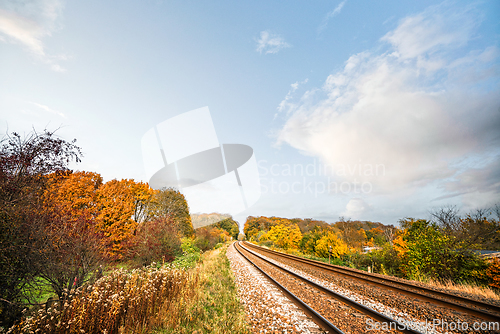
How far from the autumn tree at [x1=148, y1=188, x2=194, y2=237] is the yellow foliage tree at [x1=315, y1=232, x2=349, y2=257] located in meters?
17.5

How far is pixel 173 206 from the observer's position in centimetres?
2745

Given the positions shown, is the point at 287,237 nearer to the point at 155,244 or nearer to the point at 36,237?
the point at 155,244

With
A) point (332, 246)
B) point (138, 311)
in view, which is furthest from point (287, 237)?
point (138, 311)

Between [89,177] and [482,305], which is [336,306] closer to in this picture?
[482,305]

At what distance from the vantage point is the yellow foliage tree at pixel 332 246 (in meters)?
17.5

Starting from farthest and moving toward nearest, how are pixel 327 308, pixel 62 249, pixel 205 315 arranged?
pixel 327 308 → pixel 62 249 → pixel 205 315

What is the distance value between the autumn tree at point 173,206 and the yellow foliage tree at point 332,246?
17.5 metres

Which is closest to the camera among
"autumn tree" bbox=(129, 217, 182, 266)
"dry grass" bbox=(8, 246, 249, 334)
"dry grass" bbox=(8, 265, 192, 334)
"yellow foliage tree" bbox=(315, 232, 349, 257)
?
"dry grass" bbox=(8, 265, 192, 334)

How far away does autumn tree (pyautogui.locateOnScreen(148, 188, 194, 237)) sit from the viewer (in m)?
25.2

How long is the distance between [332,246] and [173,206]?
2159cm

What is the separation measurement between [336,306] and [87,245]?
8244 mm

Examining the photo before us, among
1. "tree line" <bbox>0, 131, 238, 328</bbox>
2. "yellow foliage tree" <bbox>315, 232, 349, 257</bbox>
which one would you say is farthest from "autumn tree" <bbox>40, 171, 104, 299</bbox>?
"yellow foliage tree" <bbox>315, 232, 349, 257</bbox>

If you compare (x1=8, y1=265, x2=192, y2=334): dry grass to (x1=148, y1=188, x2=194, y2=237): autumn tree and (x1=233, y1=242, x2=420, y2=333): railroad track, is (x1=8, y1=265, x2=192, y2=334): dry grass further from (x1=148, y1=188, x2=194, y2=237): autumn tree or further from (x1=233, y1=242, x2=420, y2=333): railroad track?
(x1=148, y1=188, x2=194, y2=237): autumn tree

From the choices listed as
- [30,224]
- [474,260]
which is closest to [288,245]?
[474,260]
